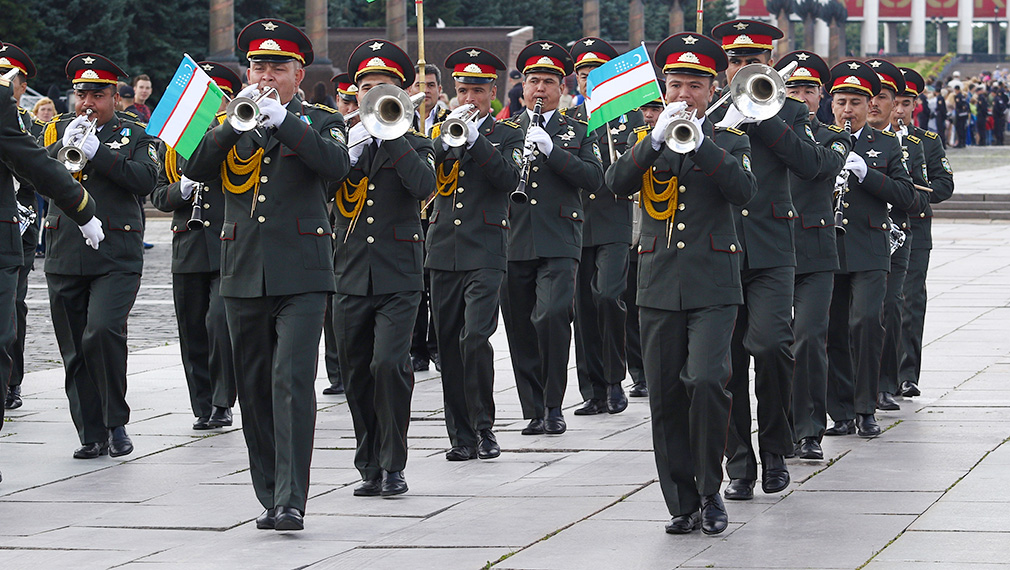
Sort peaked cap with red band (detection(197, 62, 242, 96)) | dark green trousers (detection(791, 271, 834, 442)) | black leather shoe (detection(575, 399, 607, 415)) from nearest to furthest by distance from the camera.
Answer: dark green trousers (detection(791, 271, 834, 442)) < peaked cap with red band (detection(197, 62, 242, 96)) < black leather shoe (detection(575, 399, 607, 415))

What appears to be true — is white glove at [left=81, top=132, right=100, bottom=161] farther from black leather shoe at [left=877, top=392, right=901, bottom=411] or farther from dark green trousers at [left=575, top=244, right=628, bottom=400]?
black leather shoe at [left=877, top=392, right=901, bottom=411]

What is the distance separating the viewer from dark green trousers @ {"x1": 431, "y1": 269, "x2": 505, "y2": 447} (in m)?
9.10

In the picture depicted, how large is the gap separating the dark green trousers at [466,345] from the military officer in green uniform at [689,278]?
194 centimetres

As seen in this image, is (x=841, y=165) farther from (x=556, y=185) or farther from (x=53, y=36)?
(x=53, y=36)

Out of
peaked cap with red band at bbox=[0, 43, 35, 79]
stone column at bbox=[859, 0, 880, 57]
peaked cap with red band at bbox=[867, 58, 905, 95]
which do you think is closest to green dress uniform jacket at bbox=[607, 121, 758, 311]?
peaked cap with red band at bbox=[867, 58, 905, 95]

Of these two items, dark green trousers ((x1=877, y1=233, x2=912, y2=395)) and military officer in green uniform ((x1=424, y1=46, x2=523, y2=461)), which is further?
dark green trousers ((x1=877, y1=233, x2=912, y2=395))

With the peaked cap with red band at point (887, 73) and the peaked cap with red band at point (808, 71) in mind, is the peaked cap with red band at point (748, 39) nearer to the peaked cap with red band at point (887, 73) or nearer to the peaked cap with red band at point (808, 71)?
the peaked cap with red band at point (808, 71)

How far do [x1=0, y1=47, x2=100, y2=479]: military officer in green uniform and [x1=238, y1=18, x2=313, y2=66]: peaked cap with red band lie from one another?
1376 mm

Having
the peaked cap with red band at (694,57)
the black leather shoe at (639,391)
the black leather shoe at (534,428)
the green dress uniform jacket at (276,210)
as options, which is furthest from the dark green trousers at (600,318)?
the peaked cap with red band at (694,57)

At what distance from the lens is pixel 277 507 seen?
7156mm

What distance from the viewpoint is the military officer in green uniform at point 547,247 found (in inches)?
394

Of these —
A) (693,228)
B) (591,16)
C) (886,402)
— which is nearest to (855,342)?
(886,402)

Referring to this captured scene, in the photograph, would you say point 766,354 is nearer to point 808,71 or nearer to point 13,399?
point 808,71

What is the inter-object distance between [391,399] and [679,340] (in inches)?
60.0
